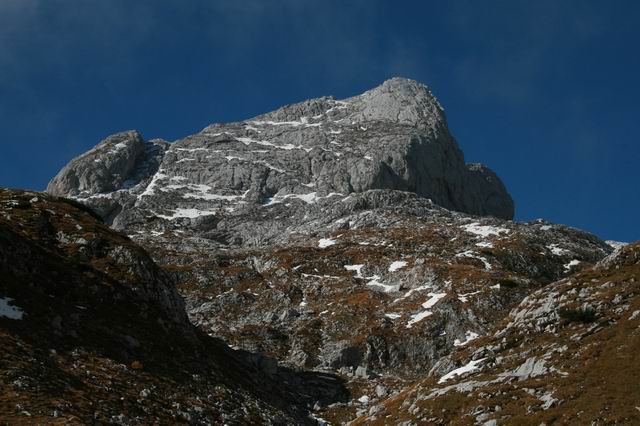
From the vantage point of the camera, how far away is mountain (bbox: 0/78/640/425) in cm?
3997

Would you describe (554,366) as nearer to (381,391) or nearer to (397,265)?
(381,391)

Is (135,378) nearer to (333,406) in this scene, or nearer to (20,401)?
(20,401)

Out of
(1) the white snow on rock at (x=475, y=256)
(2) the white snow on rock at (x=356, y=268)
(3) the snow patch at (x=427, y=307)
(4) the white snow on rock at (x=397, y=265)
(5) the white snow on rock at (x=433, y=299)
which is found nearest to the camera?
(3) the snow patch at (x=427, y=307)

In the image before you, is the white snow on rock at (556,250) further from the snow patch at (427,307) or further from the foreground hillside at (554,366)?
the foreground hillside at (554,366)

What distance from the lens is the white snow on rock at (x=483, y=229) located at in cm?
14362

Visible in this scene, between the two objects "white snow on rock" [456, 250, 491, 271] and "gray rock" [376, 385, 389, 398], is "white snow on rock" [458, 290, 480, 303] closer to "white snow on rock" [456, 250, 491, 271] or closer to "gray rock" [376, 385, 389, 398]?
"white snow on rock" [456, 250, 491, 271]

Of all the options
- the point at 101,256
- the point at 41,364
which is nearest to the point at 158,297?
the point at 101,256

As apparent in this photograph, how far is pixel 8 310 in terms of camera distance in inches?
1750

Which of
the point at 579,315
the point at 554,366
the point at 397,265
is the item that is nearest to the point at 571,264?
the point at 397,265

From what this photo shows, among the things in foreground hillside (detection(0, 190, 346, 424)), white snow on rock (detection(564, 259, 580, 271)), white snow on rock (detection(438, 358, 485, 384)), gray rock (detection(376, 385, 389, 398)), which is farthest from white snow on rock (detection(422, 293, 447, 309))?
white snow on rock (detection(438, 358, 485, 384))

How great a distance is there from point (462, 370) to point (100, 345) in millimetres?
24191

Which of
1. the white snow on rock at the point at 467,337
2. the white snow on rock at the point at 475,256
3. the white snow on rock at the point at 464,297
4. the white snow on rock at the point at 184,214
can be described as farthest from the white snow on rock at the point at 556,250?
the white snow on rock at the point at 184,214

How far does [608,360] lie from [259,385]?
112 ft

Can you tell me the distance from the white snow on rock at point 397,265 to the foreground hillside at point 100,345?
4855 centimetres
